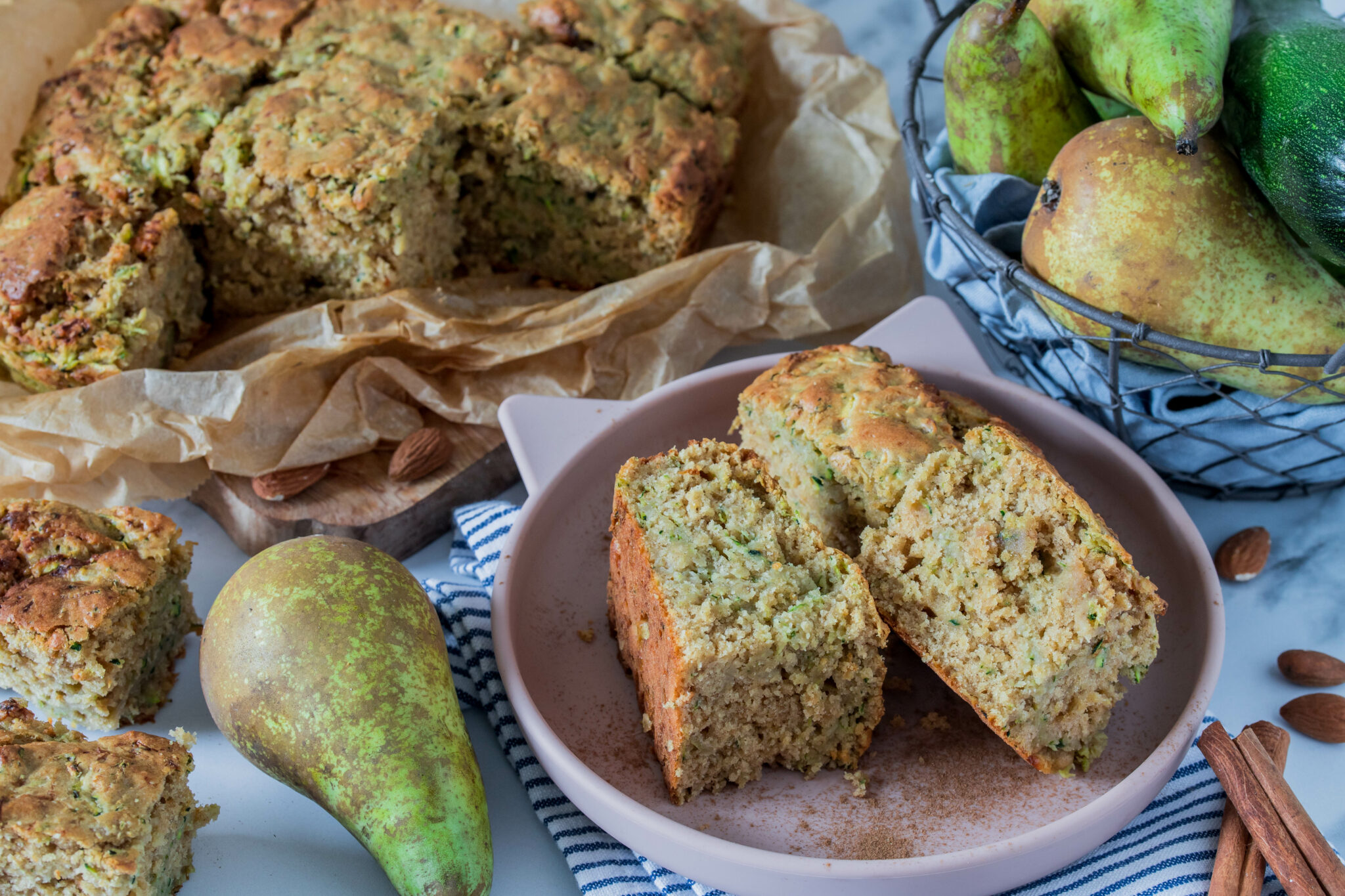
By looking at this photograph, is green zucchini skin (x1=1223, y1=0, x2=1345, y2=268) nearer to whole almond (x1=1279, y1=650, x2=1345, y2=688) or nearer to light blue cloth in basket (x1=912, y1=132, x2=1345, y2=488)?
light blue cloth in basket (x1=912, y1=132, x2=1345, y2=488)

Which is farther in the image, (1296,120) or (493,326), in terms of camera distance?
(493,326)

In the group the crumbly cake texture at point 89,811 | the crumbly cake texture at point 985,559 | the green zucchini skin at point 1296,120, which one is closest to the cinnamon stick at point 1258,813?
the crumbly cake texture at point 985,559

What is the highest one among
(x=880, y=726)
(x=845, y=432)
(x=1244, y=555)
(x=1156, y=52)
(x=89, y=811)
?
(x=1156, y=52)

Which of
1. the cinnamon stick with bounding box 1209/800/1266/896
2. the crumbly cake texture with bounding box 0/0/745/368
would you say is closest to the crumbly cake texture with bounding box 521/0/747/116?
the crumbly cake texture with bounding box 0/0/745/368

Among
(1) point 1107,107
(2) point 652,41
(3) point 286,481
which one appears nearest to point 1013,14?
(1) point 1107,107

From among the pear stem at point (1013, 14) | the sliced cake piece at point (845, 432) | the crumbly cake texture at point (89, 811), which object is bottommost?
the crumbly cake texture at point (89, 811)

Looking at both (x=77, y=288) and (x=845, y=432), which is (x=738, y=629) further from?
(x=77, y=288)

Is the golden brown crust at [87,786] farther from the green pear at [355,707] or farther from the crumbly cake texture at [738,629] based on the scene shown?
the crumbly cake texture at [738,629]
